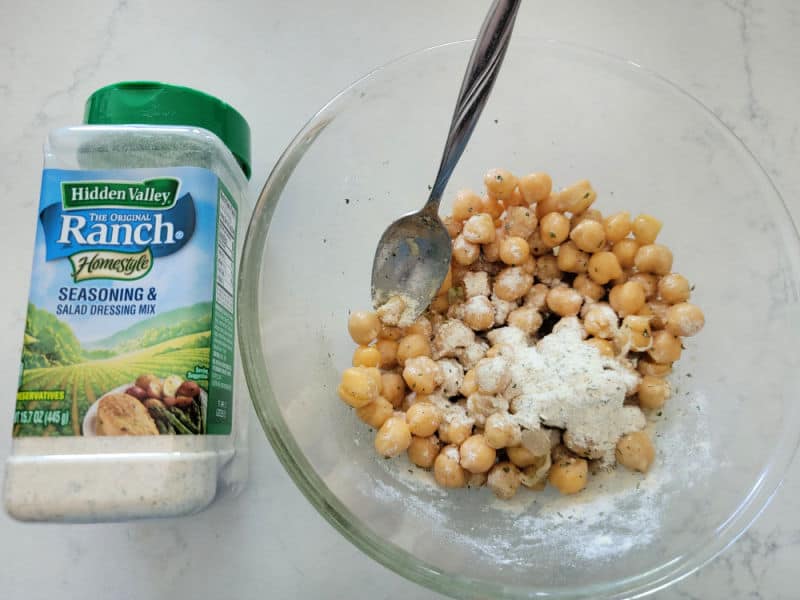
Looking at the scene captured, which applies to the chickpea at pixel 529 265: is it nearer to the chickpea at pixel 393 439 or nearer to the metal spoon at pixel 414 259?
the metal spoon at pixel 414 259

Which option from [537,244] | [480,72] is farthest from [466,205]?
[480,72]

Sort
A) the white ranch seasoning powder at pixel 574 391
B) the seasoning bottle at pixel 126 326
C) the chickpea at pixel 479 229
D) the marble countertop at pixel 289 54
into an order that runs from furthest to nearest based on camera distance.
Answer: the marble countertop at pixel 289 54 < the chickpea at pixel 479 229 < the white ranch seasoning powder at pixel 574 391 < the seasoning bottle at pixel 126 326

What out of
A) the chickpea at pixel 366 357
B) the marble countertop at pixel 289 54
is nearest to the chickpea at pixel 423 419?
the chickpea at pixel 366 357

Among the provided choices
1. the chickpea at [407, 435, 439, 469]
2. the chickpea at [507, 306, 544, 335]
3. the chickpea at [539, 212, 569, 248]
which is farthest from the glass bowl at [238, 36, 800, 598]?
the chickpea at [507, 306, 544, 335]

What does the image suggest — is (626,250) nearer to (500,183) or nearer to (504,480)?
(500,183)

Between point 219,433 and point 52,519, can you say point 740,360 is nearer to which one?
point 219,433

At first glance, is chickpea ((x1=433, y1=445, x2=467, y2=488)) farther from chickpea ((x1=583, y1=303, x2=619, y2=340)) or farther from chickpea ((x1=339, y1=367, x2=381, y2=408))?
chickpea ((x1=583, y1=303, x2=619, y2=340))

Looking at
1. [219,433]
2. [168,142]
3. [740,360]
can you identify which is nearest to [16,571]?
[219,433]
